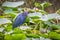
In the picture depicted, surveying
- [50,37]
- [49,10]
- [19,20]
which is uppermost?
[49,10]

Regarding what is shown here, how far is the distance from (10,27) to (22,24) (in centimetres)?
12

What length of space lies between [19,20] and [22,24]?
0.18ft

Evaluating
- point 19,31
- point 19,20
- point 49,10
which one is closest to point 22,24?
point 19,20

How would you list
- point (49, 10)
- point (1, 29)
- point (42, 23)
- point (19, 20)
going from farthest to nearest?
point (49, 10)
point (42, 23)
point (19, 20)
point (1, 29)

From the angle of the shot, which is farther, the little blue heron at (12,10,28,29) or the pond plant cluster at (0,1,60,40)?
the little blue heron at (12,10,28,29)

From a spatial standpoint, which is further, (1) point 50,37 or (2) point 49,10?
(2) point 49,10

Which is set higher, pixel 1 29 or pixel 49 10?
pixel 49 10

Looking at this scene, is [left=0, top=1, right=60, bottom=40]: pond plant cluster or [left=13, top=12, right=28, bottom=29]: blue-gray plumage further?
[left=13, top=12, right=28, bottom=29]: blue-gray plumage

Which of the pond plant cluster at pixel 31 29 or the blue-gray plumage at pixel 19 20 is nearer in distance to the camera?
the pond plant cluster at pixel 31 29

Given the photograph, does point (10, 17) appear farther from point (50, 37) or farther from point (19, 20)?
point (50, 37)

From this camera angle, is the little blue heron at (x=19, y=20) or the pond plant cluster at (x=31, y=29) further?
the little blue heron at (x=19, y=20)

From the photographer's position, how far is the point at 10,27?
1.28 metres

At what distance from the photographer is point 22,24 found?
1.38 meters

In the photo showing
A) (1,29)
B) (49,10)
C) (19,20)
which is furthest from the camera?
(49,10)
